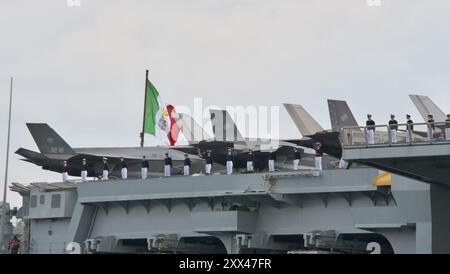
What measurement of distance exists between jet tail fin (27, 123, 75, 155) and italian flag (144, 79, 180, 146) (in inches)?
268

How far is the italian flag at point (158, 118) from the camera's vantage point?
84.1m

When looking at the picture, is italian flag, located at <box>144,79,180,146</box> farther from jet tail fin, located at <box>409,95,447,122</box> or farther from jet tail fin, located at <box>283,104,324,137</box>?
jet tail fin, located at <box>409,95,447,122</box>

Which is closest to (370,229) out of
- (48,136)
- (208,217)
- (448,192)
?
(448,192)

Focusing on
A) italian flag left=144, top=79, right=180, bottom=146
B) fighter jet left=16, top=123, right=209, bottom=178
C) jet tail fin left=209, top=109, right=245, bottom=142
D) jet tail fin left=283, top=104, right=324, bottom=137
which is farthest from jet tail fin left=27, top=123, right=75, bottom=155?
jet tail fin left=283, top=104, right=324, bottom=137

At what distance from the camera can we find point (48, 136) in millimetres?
82875

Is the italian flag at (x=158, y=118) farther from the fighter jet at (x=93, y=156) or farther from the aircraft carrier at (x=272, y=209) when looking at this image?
the aircraft carrier at (x=272, y=209)

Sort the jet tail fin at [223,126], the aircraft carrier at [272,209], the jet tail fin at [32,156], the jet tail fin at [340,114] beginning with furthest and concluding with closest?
the jet tail fin at [223,126], the jet tail fin at [340,114], the jet tail fin at [32,156], the aircraft carrier at [272,209]

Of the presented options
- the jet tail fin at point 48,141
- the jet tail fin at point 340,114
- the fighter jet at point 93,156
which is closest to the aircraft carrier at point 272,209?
the fighter jet at point 93,156

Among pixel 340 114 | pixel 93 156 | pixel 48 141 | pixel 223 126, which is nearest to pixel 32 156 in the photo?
pixel 48 141

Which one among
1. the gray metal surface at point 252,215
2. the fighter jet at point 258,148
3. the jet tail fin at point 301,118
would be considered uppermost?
the jet tail fin at point 301,118

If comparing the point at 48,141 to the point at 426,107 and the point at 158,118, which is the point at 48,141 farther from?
the point at 426,107

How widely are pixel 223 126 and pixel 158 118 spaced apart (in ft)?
18.2
